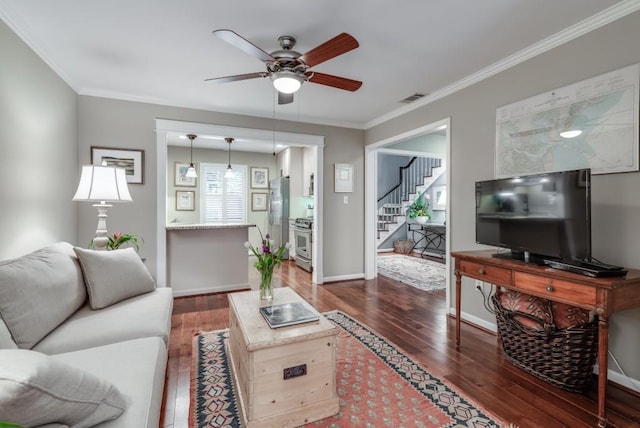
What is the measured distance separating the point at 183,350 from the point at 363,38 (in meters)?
2.92

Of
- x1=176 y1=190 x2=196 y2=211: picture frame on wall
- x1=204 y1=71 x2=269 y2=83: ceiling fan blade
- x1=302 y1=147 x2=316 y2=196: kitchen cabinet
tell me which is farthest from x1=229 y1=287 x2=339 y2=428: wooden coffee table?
x1=176 y1=190 x2=196 y2=211: picture frame on wall

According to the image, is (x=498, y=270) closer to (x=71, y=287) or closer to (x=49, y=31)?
(x=71, y=287)

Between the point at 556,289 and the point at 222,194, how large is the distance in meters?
6.42

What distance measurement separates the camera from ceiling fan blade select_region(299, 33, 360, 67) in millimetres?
1903

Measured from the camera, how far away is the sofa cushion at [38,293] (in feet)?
4.72

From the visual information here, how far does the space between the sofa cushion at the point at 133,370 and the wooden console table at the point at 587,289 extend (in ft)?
7.27

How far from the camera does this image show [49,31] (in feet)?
7.73

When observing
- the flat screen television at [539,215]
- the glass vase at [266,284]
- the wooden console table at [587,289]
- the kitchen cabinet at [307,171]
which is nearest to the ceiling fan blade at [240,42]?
the glass vase at [266,284]

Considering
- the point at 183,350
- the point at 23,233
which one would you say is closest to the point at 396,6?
the point at 183,350

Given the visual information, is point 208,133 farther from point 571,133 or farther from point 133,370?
point 571,133

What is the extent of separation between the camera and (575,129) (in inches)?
89.4

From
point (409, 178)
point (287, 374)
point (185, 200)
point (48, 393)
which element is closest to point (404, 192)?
point (409, 178)

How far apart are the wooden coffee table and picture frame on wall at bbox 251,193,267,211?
568 centimetres

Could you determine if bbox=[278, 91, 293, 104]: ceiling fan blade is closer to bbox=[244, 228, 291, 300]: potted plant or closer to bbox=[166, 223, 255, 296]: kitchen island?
bbox=[244, 228, 291, 300]: potted plant
